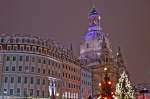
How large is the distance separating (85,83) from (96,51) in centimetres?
2283

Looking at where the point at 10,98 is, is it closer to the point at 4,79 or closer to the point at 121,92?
the point at 4,79

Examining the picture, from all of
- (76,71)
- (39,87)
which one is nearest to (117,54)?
(76,71)

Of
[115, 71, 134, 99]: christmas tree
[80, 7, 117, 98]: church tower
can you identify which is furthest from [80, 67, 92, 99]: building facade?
[115, 71, 134, 99]: christmas tree

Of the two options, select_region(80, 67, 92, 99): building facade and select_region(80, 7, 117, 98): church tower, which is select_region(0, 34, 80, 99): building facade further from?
select_region(80, 7, 117, 98): church tower

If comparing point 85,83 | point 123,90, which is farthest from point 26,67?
point 123,90

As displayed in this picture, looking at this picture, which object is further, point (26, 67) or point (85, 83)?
point (85, 83)

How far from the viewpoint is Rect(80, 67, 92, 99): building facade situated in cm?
10979

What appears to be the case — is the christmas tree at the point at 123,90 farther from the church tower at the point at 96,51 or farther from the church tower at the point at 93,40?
the church tower at the point at 93,40

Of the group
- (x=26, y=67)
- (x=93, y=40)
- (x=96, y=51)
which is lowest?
(x=26, y=67)

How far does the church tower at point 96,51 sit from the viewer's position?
122312mm

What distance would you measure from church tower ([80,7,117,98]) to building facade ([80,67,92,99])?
2.83 metres

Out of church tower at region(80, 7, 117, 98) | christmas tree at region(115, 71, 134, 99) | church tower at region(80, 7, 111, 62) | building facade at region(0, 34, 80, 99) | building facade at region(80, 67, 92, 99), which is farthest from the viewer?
church tower at region(80, 7, 111, 62)

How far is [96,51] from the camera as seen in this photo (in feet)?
436

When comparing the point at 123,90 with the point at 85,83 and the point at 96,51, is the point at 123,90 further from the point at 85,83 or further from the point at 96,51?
the point at 96,51
